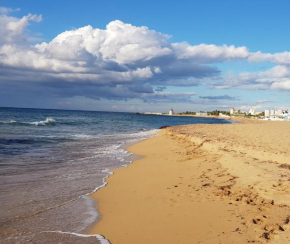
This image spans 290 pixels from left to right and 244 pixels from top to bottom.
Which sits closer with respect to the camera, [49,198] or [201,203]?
[201,203]

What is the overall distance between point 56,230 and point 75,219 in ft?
2.07

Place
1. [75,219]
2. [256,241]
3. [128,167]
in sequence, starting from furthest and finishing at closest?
1. [128,167]
2. [75,219]
3. [256,241]

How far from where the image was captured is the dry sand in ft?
15.9

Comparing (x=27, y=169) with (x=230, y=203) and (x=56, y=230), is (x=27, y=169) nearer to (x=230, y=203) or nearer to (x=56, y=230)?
(x=56, y=230)

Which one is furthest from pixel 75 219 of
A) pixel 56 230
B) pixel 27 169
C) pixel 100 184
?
pixel 27 169

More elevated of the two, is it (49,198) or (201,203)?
(201,203)

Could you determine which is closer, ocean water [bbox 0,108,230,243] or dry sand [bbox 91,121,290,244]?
dry sand [bbox 91,121,290,244]

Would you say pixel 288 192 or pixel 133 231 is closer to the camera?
pixel 133 231

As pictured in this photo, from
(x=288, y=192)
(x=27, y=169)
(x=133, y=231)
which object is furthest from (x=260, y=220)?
(x=27, y=169)

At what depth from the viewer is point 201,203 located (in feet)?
21.2

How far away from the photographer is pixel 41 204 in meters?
6.71

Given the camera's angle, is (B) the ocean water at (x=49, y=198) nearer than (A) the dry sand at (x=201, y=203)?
No

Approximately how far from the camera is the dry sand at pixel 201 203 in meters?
4.85

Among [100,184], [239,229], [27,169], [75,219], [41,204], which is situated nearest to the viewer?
[239,229]
